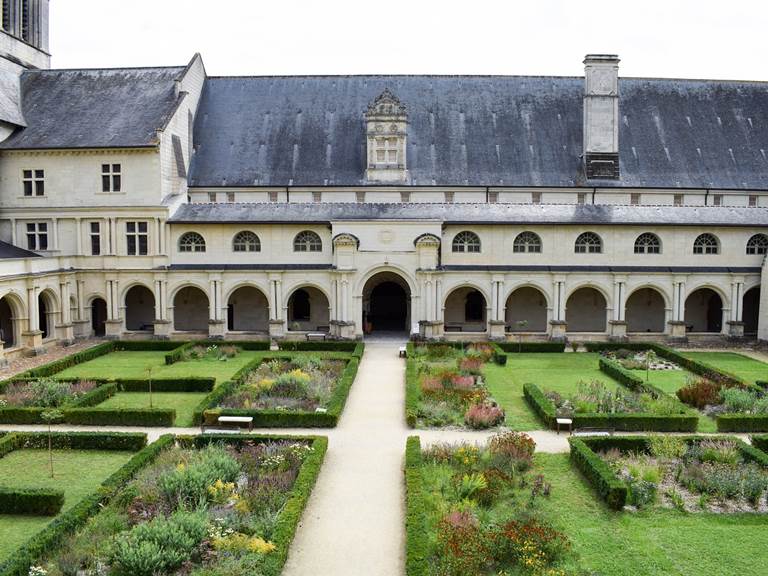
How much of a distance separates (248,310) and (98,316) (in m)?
10.1

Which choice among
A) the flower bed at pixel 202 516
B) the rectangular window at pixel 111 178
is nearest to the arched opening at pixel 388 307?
the rectangular window at pixel 111 178

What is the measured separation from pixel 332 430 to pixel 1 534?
35.4 feet

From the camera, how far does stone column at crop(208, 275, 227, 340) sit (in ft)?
137

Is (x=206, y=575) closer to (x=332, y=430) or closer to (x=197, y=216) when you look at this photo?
(x=332, y=430)

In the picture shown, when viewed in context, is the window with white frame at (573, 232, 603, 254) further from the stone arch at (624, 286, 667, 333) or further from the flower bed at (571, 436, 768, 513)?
the flower bed at (571, 436, 768, 513)

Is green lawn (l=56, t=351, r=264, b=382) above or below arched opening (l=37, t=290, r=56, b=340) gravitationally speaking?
below

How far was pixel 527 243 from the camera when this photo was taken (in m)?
42.4

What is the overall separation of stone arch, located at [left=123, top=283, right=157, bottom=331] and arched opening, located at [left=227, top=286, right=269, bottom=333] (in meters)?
5.29

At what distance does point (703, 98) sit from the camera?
50.1m

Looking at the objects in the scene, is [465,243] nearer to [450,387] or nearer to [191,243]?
[450,387]

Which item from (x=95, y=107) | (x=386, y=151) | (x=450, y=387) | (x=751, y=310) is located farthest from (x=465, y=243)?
(x=95, y=107)

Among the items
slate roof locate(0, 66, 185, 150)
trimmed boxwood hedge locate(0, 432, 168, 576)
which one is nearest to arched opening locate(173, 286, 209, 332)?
slate roof locate(0, 66, 185, 150)

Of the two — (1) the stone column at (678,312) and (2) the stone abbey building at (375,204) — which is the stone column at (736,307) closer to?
(2) the stone abbey building at (375,204)

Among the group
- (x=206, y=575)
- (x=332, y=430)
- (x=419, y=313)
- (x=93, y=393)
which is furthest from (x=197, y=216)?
(x=206, y=575)
